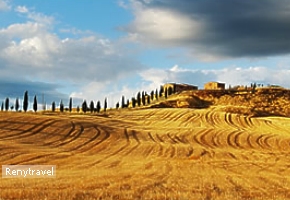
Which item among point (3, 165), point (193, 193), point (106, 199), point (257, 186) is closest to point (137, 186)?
point (193, 193)

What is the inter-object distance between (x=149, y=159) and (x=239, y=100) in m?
131

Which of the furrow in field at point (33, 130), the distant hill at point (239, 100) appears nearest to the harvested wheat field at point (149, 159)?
the furrow in field at point (33, 130)

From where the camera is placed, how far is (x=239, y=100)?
559ft

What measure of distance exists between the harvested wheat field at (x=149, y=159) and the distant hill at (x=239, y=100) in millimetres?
52863

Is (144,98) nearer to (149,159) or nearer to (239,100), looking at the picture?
(239,100)

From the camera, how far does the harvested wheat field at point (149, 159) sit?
18.5 m

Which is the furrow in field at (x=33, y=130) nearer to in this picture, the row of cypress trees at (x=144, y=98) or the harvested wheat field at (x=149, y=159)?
the harvested wheat field at (x=149, y=159)

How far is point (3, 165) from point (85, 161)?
26.3ft

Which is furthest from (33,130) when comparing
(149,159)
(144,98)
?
(144,98)

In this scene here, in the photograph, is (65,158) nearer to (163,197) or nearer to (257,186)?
(257,186)

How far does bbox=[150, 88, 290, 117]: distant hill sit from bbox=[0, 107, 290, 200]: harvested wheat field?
52863mm

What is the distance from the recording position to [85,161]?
4009 cm

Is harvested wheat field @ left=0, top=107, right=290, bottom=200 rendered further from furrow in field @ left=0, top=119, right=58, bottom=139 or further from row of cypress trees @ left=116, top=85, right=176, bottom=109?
row of cypress trees @ left=116, top=85, right=176, bottom=109

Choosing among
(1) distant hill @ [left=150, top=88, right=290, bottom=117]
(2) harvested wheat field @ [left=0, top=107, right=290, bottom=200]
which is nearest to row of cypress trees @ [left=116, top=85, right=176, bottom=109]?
(1) distant hill @ [left=150, top=88, right=290, bottom=117]
